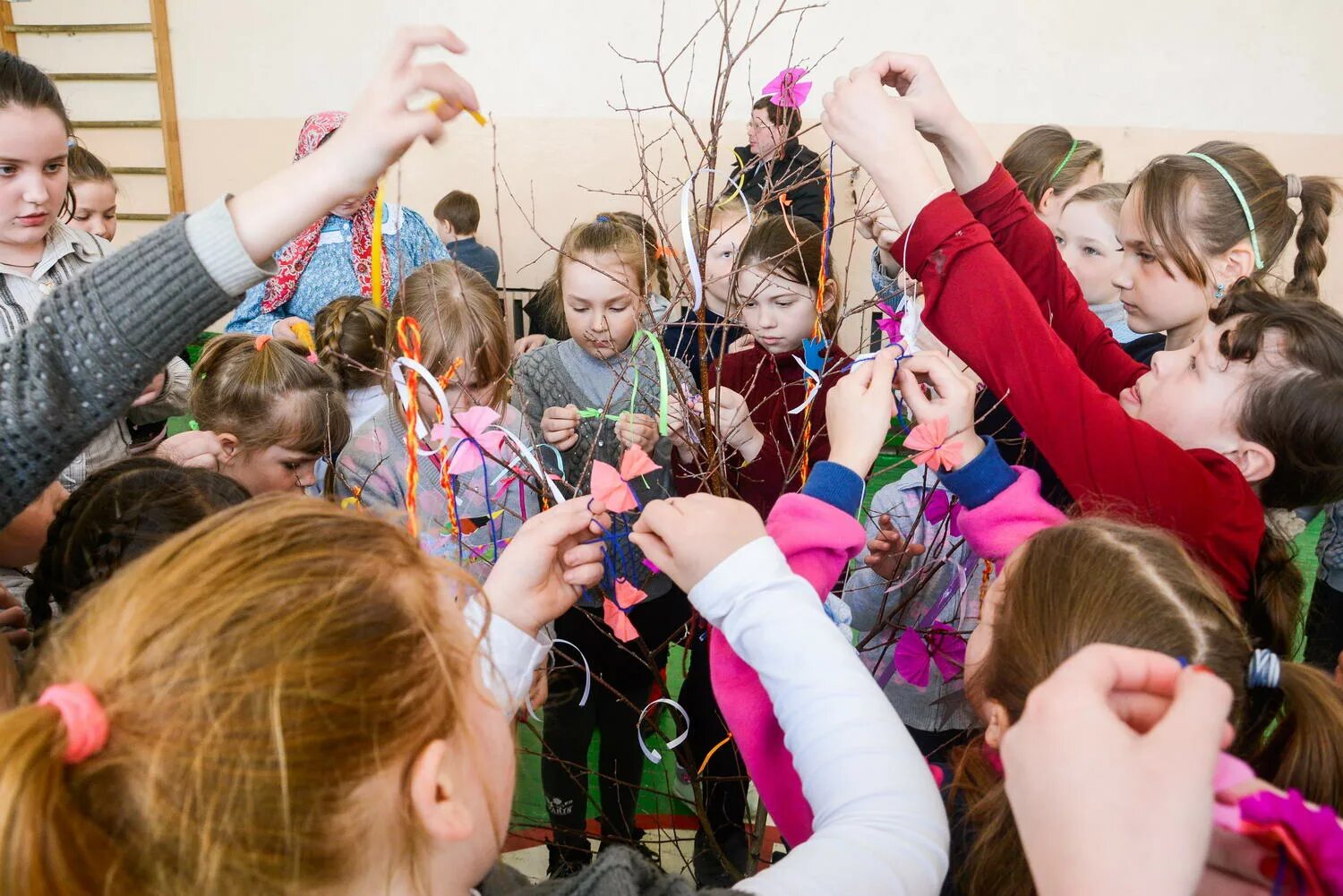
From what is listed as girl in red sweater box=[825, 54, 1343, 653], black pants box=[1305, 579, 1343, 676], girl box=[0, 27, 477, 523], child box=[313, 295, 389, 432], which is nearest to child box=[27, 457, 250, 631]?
girl box=[0, 27, 477, 523]

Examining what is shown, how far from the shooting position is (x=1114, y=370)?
1.38 meters

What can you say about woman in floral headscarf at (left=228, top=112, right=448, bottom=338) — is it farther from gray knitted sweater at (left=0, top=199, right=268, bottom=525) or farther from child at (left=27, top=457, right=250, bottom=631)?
gray knitted sweater at (left=0, top=199, right=268, bottom=525)

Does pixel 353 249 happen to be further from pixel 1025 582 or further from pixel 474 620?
pixel 1025 582

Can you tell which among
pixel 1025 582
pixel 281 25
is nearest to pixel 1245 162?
pixel 1025 582

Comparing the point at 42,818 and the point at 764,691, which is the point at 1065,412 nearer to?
the point at 764,691

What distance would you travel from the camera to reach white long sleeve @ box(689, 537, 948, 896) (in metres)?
0.62

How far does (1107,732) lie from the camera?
499 millimetres

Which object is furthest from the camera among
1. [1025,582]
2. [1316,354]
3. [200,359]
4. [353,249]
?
[353,249]

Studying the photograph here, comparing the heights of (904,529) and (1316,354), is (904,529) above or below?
below

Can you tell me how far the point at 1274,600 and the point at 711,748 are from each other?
0.90 metres

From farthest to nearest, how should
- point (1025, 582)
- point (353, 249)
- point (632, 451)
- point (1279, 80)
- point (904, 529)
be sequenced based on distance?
point (1279, 80) < point (353, 249) < point (904, 529) < point (632, 451) < point (1025, 582)

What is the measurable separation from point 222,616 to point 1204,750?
553 millimetres

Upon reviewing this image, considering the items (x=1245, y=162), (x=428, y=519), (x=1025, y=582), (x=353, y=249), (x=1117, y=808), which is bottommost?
(x=428, y=519)

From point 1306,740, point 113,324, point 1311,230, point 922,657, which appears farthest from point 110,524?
point 1311,230
